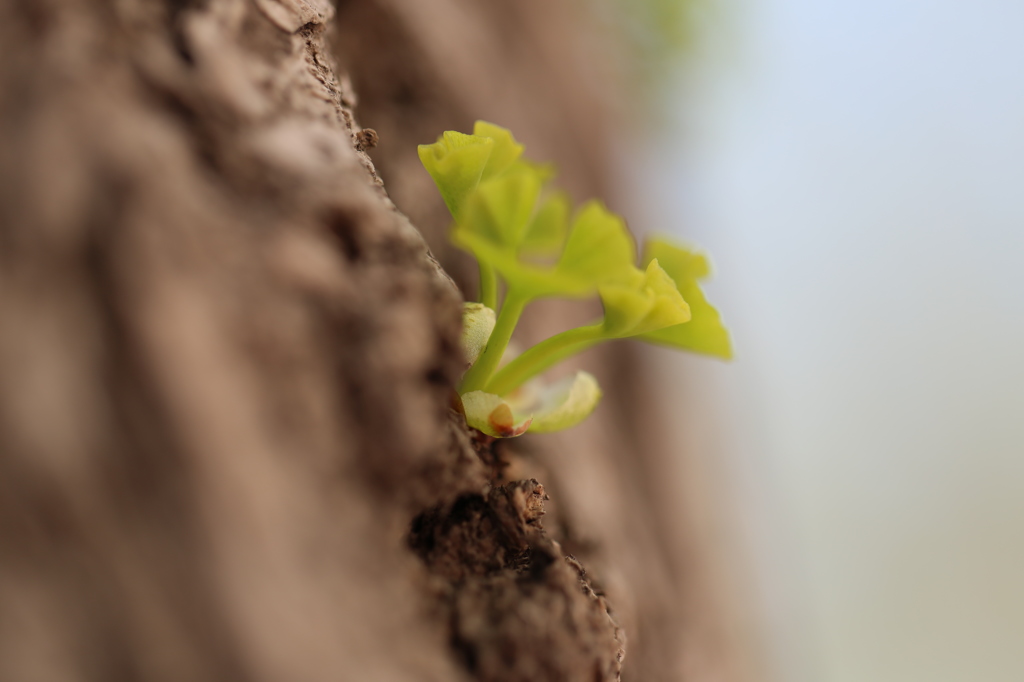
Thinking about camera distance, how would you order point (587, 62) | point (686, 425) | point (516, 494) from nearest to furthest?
1. point (516, 494)
2. point (686, 425)
3. point (587, 62)

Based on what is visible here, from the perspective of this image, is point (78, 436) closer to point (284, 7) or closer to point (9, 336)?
point (9, 336)

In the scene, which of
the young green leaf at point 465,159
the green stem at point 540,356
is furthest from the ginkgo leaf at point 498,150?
the green stem at point 540,356

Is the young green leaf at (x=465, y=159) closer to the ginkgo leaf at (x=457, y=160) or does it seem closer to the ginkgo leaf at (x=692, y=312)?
the ginkgo leaf at (x=457, y=160)

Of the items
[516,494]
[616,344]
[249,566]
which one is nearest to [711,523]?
[616,344]

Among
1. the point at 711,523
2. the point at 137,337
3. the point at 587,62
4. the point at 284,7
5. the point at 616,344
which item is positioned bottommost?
the point at 711,523

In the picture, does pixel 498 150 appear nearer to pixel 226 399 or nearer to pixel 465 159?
pixel 465 159

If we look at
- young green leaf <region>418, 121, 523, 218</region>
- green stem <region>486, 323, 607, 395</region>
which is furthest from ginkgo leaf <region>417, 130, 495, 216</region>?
green stem <region>486, 323, 607, 395</region>

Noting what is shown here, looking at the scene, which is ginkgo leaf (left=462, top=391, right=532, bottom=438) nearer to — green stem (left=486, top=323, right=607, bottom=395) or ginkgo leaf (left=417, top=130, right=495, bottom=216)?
green stem (left=486, top=323, right=607, bottom=395)

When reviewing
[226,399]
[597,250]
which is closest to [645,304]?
[597,250]
